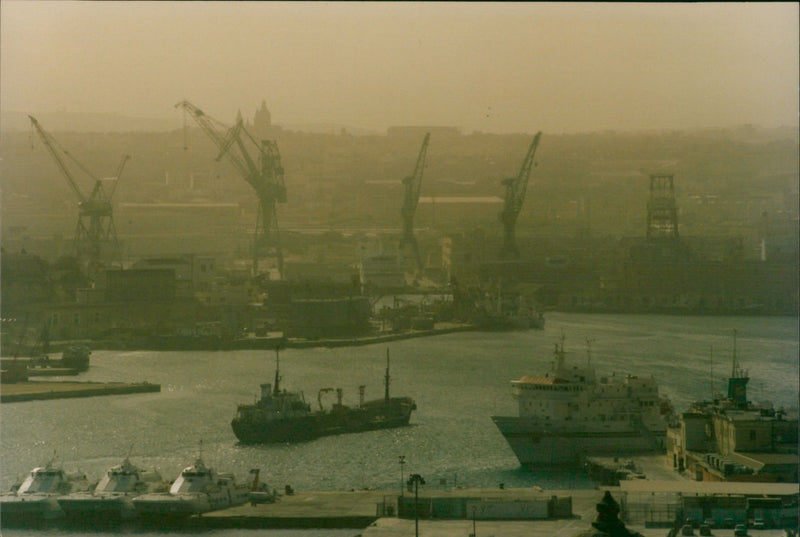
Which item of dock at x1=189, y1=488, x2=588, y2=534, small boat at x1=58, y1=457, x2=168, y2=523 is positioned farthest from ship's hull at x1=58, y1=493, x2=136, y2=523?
dock at x1=189, y1=488, x2=588, y2=534

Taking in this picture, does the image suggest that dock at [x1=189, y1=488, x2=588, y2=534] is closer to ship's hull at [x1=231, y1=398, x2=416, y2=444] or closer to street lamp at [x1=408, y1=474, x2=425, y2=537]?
street lamp at [x1=408, y1=474, x2=425, y2=537]

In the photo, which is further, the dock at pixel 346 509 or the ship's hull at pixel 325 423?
the ship's hull at pixel 325 423

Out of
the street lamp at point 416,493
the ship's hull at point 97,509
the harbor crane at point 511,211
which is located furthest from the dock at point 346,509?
the harbor crane at point 511,211

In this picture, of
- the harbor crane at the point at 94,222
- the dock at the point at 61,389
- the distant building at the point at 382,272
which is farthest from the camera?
the distant building at the point at 382,272

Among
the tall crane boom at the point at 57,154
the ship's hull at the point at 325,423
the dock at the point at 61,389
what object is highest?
the tall crane boom at the point at 57,154

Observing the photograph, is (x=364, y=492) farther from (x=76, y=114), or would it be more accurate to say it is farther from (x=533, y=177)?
(x=533, y=177)

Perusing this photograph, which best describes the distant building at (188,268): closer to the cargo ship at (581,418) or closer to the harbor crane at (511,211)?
the harbor crane at (511,211)
